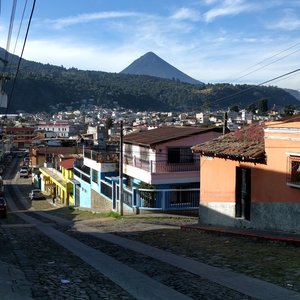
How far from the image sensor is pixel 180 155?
28.0m

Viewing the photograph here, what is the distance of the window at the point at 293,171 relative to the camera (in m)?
12.6

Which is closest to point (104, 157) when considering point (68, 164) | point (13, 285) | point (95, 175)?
point (95, 175)

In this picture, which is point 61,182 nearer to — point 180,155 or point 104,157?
point 104,157

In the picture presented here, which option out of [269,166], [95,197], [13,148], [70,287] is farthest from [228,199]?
[13,148]

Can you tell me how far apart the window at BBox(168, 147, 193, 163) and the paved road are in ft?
52.6

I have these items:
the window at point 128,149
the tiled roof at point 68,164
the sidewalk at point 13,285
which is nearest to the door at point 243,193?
the sidewalk at point 13,285

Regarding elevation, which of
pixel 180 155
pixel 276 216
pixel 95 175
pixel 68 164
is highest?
pixel 180 155

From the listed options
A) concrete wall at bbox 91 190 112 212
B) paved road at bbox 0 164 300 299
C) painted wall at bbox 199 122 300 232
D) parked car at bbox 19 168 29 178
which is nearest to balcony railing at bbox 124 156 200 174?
concrete wall at bbox 91 190 112 212

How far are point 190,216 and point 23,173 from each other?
70.4 meters

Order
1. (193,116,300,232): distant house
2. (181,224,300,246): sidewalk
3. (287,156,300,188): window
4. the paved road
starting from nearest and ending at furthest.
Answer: the paved road
(181,224,300,246): sidewalk
(287,156,300,188): window
(193,116,300,232): distant house

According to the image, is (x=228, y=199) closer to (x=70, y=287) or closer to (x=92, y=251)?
(x=92, y=251)

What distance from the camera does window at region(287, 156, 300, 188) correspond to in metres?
12.6

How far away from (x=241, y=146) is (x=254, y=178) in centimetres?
142

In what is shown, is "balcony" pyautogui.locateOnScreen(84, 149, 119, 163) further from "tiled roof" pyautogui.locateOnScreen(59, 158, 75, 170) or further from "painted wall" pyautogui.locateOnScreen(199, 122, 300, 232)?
"painted wall" pyautogui.locateOnScreen(199, 122, 300, 232)
